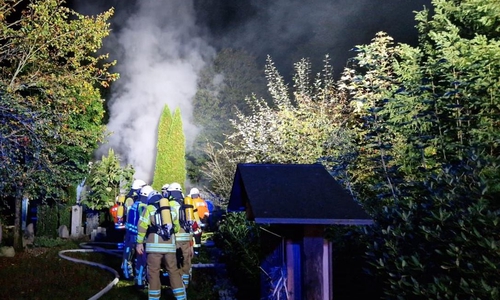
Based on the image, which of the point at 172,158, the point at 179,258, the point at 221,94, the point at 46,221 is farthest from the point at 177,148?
the point at 179,258

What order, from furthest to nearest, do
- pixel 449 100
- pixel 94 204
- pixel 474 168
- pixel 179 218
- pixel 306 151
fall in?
pixel 94 204
pixel 306 151
pixel 179 218
pixel 449 100
pixel 474 168

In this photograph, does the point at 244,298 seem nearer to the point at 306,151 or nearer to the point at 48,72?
the point at 306,151

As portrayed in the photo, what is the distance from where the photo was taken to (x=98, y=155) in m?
28.6

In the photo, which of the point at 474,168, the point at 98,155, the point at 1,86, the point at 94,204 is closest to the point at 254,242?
the point at 474,168

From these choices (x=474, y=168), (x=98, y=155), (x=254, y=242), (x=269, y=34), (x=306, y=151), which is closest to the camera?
(x=474, y=168)

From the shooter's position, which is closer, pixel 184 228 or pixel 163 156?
pixel 184 228

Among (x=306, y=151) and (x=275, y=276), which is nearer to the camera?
(x=275, y=276)

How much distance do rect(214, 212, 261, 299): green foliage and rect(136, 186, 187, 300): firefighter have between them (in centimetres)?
117

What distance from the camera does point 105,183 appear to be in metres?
19.2

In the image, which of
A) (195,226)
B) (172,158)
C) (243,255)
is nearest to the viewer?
(243,255)

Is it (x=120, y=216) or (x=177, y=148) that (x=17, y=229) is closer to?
(x=120, y=216)

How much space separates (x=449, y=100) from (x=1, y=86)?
7.87 meters

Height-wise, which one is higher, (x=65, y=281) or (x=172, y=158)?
(x=172, y=158)

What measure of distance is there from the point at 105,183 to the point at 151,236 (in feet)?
42.9
